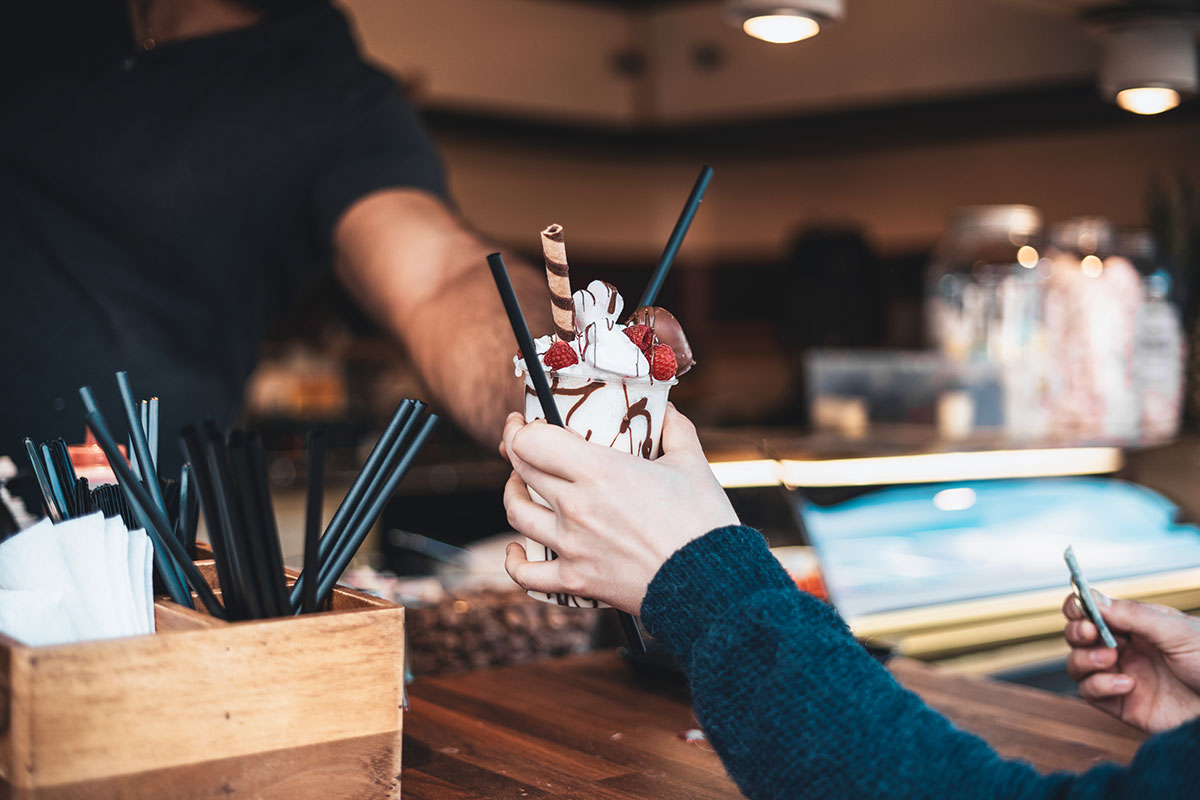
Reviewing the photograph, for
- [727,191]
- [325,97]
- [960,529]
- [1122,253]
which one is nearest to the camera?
[325,97]

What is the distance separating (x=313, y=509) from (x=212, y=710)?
0.50 ft

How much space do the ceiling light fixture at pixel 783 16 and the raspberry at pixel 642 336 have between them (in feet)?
4.20

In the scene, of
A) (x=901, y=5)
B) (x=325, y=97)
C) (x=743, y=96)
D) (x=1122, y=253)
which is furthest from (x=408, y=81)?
(x=325, y=97)

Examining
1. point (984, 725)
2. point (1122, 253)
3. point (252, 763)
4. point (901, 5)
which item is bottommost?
point (984, 725)

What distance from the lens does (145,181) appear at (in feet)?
5.94

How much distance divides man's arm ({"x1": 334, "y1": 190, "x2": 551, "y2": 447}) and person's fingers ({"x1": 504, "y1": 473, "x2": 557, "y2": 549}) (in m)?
0.35

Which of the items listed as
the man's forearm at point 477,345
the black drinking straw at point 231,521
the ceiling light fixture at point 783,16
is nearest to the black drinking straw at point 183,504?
the black drinking straw at point 231,521

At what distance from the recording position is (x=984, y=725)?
4.43 ft

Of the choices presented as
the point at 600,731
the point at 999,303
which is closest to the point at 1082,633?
the point at 600,731

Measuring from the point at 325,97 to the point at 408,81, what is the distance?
4142 mm

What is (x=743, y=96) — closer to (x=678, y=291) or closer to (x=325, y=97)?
(x=678, y=291)

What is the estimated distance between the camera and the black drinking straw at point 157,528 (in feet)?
2.76

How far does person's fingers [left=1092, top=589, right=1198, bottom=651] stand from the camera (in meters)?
1.17

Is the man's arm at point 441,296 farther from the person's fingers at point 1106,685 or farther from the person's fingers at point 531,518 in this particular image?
the person's fingers at point 1106,685
